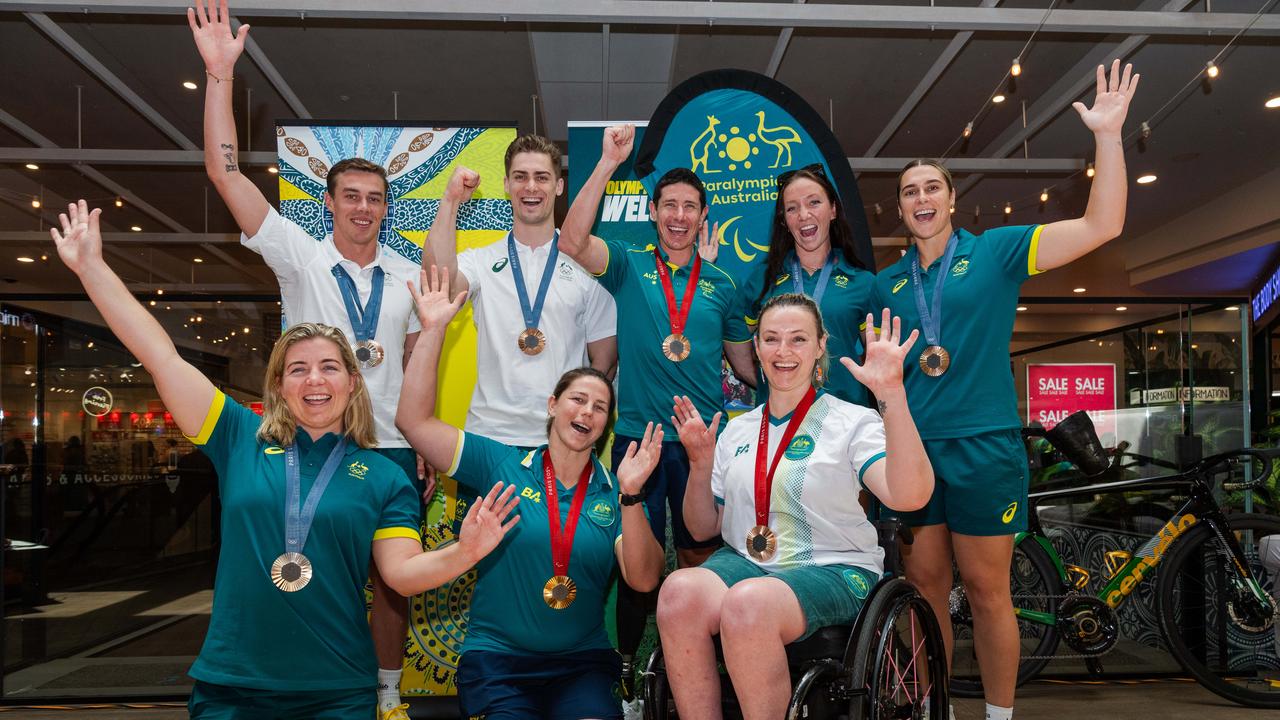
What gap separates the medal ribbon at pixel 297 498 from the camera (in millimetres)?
2092

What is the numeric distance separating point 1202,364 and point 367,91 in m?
5.97

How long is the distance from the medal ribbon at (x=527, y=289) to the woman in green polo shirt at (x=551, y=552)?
0.58 metres

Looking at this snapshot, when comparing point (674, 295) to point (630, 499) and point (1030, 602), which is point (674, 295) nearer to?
point (630, 499)

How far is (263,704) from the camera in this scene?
2010mm

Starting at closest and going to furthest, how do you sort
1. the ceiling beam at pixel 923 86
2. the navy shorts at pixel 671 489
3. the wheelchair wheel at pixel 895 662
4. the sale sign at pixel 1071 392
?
the wheelchair wheel at pixel 895 662 → the navy shorts at pixel 671 489 → the sale sign at pixel 1071 392 → the ceiling beam at pixel 923 86

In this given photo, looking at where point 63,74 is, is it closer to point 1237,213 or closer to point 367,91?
point 367,91

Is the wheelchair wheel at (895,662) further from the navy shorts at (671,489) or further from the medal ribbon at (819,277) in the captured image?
the medal ribbon at (819,277)

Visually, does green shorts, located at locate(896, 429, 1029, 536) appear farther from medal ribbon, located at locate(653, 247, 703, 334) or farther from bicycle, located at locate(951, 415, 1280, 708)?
bicycle, located at locate(951, 415, 1280, 708)

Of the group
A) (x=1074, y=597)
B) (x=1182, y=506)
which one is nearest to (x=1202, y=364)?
(x=1182, y=506)

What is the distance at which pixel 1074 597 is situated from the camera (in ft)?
12.7

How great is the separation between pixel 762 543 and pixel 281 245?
204 cm

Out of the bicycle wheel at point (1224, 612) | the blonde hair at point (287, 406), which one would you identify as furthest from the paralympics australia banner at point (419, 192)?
the bicycle wheel at point (1224, 612)

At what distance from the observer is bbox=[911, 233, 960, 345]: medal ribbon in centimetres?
276

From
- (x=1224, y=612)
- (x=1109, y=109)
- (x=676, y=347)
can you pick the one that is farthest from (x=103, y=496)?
(x=1224, y=612)
